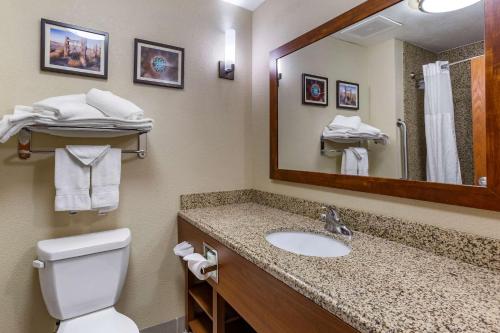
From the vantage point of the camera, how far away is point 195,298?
5.17 feet

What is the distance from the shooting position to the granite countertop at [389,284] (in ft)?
1.90

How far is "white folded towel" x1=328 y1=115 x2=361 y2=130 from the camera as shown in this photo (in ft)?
4.28

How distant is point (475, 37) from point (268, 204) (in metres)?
1.33

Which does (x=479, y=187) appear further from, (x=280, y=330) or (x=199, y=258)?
(x=199, y=258)

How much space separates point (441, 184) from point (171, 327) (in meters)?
1.70

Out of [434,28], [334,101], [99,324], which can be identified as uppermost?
[434,28]

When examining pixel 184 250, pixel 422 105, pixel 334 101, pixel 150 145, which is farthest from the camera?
pixel 150 145

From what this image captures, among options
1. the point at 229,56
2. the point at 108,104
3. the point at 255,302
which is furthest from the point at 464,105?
the point at 108,104

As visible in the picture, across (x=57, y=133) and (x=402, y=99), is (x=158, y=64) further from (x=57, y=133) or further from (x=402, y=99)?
(x=402, y=99)

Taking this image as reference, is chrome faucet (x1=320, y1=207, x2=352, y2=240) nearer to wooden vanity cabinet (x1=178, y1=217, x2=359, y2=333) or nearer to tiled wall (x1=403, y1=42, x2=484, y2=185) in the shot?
tiled wall (x1=403, y1=42, x2=484, y2=185)

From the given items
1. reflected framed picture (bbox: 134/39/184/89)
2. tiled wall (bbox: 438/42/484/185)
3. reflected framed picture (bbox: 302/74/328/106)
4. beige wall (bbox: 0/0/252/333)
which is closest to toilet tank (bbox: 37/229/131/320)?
beige wall (bbox: 0/0/252/333)

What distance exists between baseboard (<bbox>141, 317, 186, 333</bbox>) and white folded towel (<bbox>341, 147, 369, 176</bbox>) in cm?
139

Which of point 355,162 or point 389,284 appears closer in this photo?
point 389,284

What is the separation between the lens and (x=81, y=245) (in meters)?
1.28
